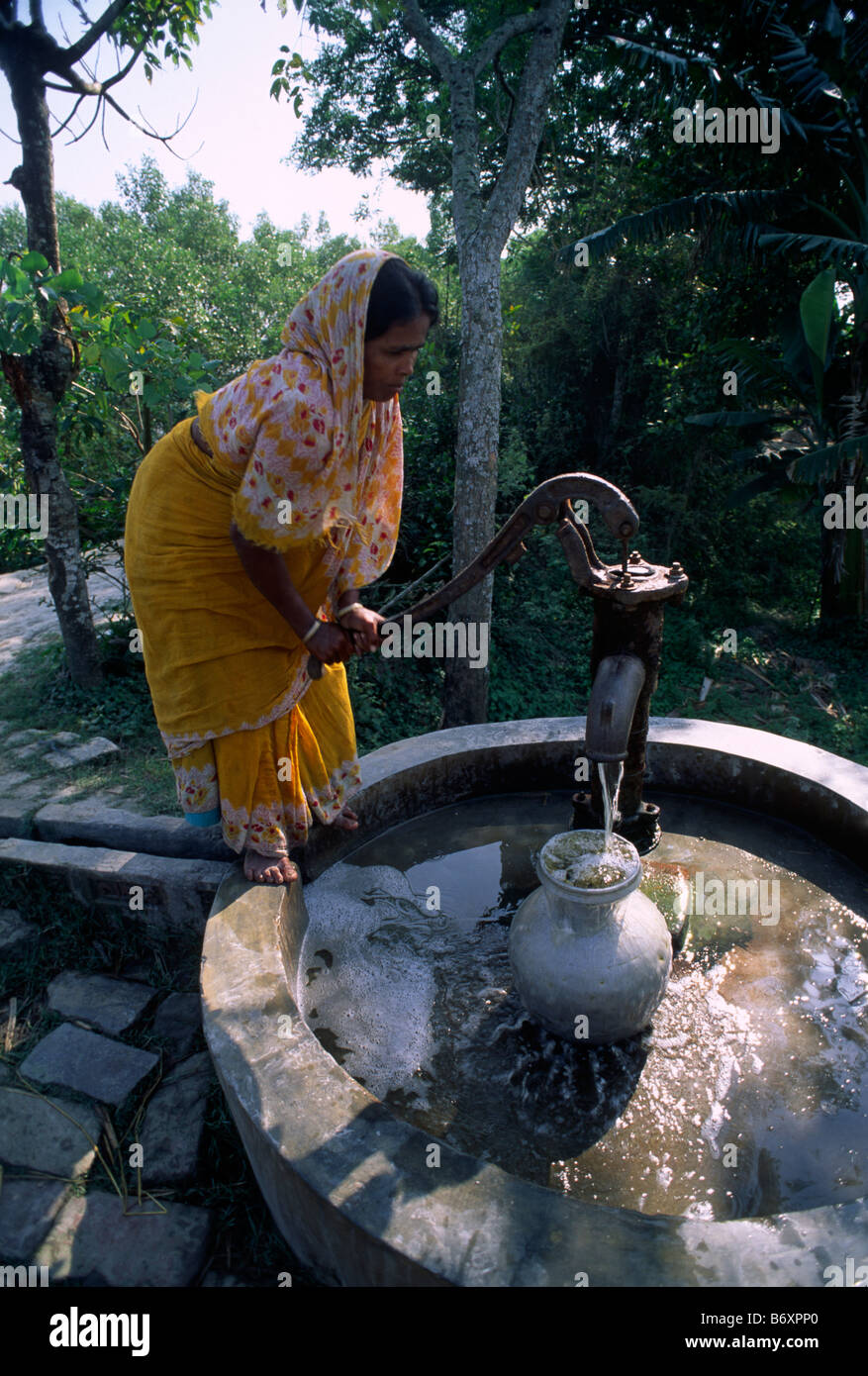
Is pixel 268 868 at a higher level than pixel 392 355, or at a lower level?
lower

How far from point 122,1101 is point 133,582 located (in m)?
1.44

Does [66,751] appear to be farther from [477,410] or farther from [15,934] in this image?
[477,410]

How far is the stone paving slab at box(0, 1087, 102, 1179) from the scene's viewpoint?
2104mm

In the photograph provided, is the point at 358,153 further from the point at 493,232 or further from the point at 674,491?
the point at 493,232

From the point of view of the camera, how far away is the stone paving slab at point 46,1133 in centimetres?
210

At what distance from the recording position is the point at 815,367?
236 inches

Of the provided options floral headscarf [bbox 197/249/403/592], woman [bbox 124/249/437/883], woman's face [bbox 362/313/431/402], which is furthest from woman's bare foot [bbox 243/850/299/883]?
woman's face [bbox 362/313/431/402]

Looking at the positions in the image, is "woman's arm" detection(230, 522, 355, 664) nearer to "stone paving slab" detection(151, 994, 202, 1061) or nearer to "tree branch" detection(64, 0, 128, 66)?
"stone paving slab" detection(151, 994, 202, 1061)

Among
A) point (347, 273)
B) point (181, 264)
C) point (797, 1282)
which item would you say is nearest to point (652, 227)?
point (347, 273)

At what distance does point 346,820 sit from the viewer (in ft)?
8.98

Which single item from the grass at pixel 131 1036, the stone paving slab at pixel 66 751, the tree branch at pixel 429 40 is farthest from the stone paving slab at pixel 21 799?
the tree branch at pixel 429 40

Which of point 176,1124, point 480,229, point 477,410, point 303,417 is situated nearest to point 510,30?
point 480,229

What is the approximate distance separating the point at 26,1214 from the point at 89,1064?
1.43 feet

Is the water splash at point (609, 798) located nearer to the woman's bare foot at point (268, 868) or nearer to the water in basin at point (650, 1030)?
the water in basin at point (650, 1030)
